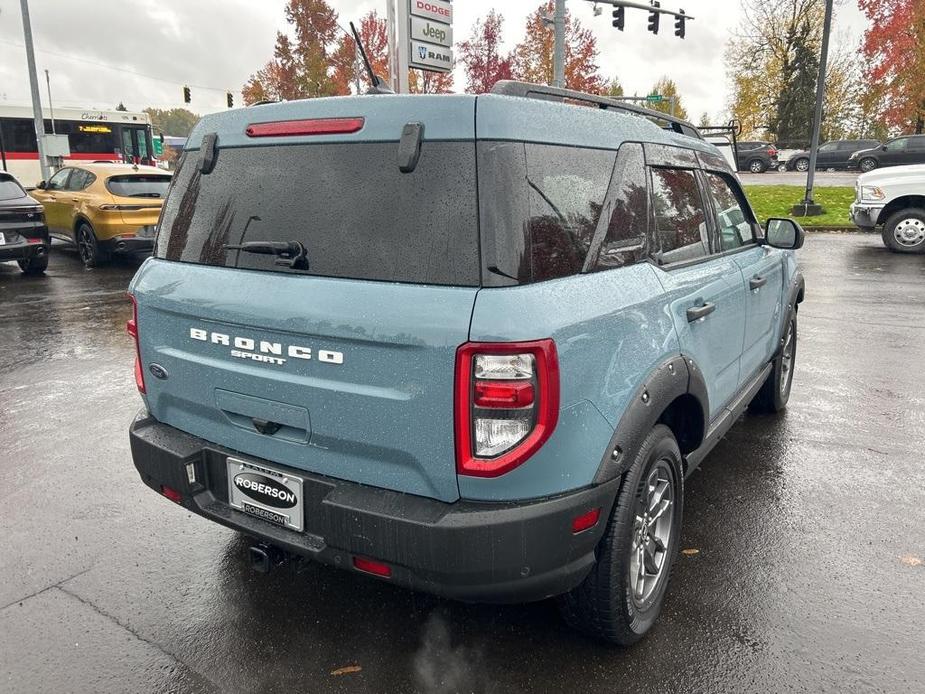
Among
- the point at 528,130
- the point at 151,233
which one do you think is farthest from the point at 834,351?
the point at 151,233

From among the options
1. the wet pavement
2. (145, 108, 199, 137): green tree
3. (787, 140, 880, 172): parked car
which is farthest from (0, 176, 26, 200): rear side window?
(145, 108, 199, 137): green tree

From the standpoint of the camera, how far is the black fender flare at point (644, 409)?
2.41 metres

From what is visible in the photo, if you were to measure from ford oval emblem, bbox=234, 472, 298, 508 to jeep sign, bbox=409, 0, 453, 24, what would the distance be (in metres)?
12.6

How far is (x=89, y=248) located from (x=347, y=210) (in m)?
12.5

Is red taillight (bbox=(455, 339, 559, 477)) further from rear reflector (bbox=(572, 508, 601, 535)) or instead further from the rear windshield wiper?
the rear windshield wiper

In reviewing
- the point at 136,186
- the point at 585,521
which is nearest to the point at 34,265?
the point at 136,186

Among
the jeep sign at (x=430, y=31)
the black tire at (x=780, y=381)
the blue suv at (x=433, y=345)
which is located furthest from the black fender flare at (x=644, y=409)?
the jeep sign at (x=430, y=31)

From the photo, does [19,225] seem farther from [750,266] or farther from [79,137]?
[79,137]

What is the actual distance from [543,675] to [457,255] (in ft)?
5.01

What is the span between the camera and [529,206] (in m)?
2.25

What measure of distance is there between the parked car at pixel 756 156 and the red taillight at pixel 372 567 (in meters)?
41.9

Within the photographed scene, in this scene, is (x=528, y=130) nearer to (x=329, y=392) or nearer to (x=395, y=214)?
(x=395, y=214)

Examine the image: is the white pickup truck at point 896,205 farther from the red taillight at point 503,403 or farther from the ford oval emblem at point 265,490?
the ford oval emblem at point 265,490

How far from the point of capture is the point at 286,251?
2488 mm
